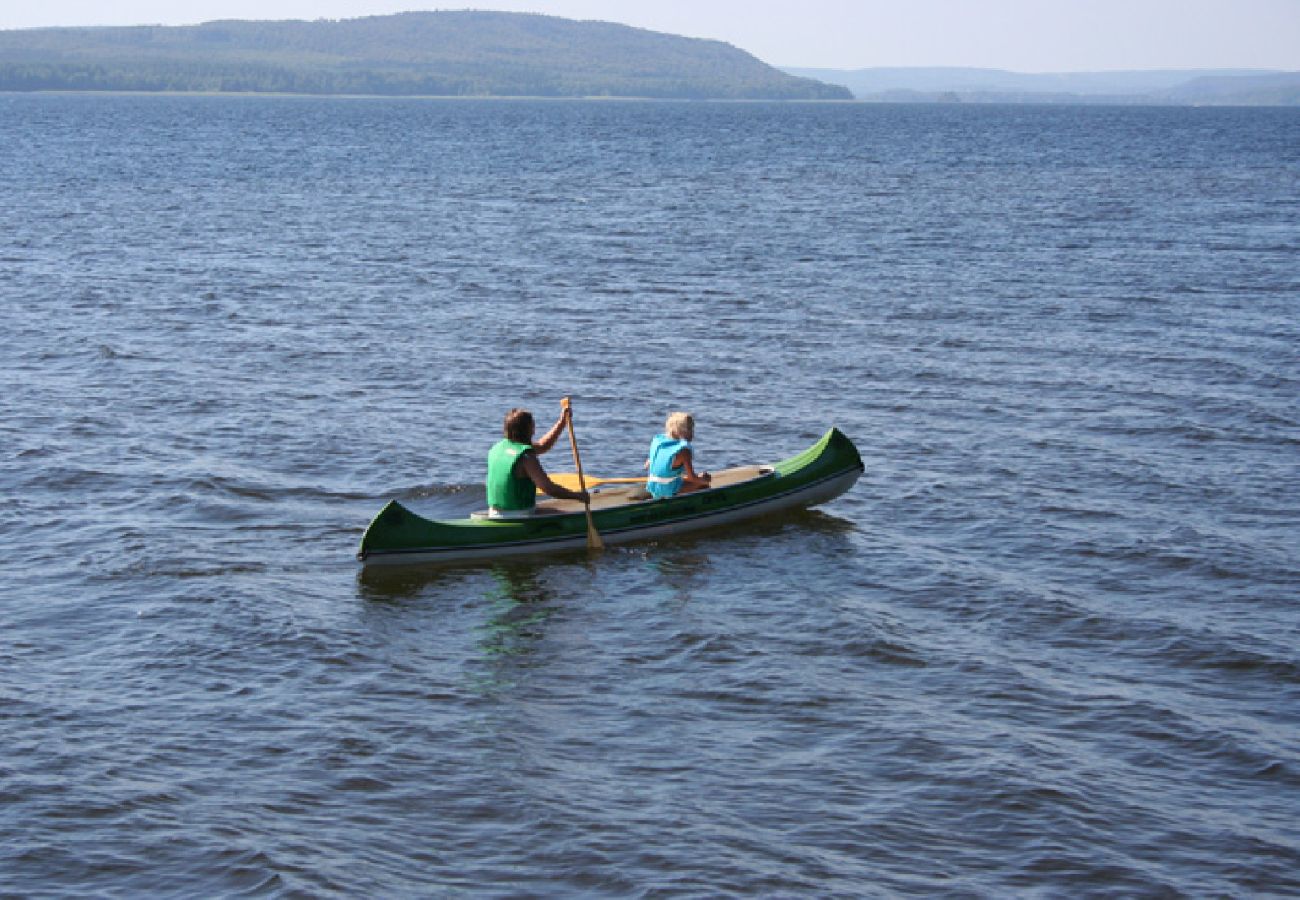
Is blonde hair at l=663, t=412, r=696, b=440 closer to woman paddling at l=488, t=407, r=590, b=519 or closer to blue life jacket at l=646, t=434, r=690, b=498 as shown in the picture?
blue life jacket at l=646, t=434, r=690, b=498

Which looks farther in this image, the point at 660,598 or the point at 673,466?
the point at 673,466

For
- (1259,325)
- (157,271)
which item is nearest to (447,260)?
(157,271)

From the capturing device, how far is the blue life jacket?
16.1 m

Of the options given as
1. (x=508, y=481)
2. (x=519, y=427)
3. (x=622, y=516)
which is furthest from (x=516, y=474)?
(x=622, y=516)

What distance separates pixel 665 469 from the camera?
16125mm

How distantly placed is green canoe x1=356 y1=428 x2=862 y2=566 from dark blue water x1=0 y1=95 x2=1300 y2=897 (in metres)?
0.27

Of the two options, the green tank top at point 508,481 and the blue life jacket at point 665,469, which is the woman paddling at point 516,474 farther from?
the blue life jacket at point 665,469

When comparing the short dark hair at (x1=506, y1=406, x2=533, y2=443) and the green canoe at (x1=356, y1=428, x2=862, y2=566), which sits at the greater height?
the short dark hair at (x1=506, y1=406, x2=533, y2=443)

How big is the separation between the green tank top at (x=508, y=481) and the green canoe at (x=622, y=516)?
20cm

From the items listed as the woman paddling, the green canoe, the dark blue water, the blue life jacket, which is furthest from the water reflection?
the blue life jacket

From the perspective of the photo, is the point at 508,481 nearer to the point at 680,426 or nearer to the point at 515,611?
the point at 515,611

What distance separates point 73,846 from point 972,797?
592 centimetres

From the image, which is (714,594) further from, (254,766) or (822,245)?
(822,245)

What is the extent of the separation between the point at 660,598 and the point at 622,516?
164 centimetres
